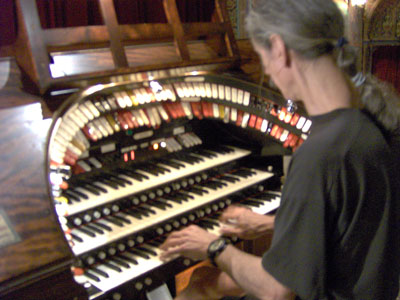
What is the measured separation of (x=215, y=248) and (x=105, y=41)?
114 cm

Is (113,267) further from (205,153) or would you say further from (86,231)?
(205,153)

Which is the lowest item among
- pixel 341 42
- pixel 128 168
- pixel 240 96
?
pixel 128 168

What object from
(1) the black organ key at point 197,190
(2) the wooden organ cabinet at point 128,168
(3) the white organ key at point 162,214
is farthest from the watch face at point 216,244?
(1) the black organ key at point 197,190

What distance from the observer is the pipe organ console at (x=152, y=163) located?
185 centimetres

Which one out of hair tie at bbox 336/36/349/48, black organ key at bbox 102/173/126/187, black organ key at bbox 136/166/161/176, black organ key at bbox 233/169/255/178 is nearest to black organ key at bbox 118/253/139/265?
black organ key at bbox 102/173/126/187

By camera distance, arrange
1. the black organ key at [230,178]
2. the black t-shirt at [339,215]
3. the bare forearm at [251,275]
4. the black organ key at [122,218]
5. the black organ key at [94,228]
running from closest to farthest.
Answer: the black t-shirt at [339,215] < the bare forearm at [251,275] < the black organ key at [94,228] < the black organ key at [122,218] < the black organ key at [230,178]

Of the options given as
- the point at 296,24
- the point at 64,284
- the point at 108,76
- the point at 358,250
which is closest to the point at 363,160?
the point at 358,250

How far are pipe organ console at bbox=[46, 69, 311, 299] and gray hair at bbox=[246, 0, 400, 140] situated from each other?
0.91m

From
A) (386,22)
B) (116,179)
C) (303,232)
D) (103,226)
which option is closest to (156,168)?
(116,179)

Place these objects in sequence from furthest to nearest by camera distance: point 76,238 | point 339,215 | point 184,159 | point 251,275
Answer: point 184,159 < point 76,238 < point 251,275 < point 339,215

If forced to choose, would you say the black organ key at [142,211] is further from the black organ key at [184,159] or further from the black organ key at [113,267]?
the black organ key at [184,159]

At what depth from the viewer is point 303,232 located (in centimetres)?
109

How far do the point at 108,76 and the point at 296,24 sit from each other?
3.53 feet

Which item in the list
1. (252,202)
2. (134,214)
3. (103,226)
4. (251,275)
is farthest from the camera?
(252,202)
